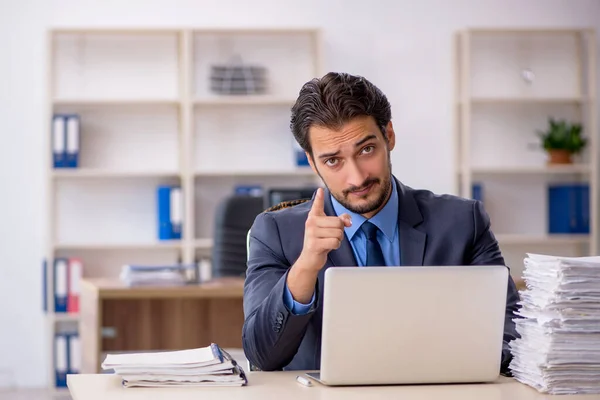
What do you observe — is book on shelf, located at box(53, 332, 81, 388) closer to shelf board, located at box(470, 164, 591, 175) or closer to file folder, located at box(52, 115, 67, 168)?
file folder, located at box(52, 115, 67, 168)

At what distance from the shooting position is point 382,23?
560 centimetres

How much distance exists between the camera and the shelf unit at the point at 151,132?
5.43 m

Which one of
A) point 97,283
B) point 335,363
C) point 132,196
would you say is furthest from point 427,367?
point 132,196

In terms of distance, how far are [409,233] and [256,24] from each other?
3711mm

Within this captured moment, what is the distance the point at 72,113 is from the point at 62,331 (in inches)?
52.0

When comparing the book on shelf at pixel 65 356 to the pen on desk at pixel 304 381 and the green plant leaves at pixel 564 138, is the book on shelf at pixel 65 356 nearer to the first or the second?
the green plant leaves at pixel 564 138

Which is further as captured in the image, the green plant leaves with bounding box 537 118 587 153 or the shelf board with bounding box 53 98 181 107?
the green plant leaves with bounding box 537 118 587 153

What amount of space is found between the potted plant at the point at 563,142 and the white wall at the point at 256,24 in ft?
1.99

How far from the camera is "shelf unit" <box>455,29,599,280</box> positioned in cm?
566

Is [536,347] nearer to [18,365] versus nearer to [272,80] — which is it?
[272,80]

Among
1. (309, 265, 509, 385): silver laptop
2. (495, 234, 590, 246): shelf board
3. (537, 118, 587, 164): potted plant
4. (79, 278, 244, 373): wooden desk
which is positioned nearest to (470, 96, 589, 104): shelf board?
(537, 118, 587, 164): potted plant

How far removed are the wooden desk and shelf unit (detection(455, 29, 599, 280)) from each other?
2195 millimetres

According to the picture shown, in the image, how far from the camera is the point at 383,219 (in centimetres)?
204

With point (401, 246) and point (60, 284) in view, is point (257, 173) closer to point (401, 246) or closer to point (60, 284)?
point (60, 284)
